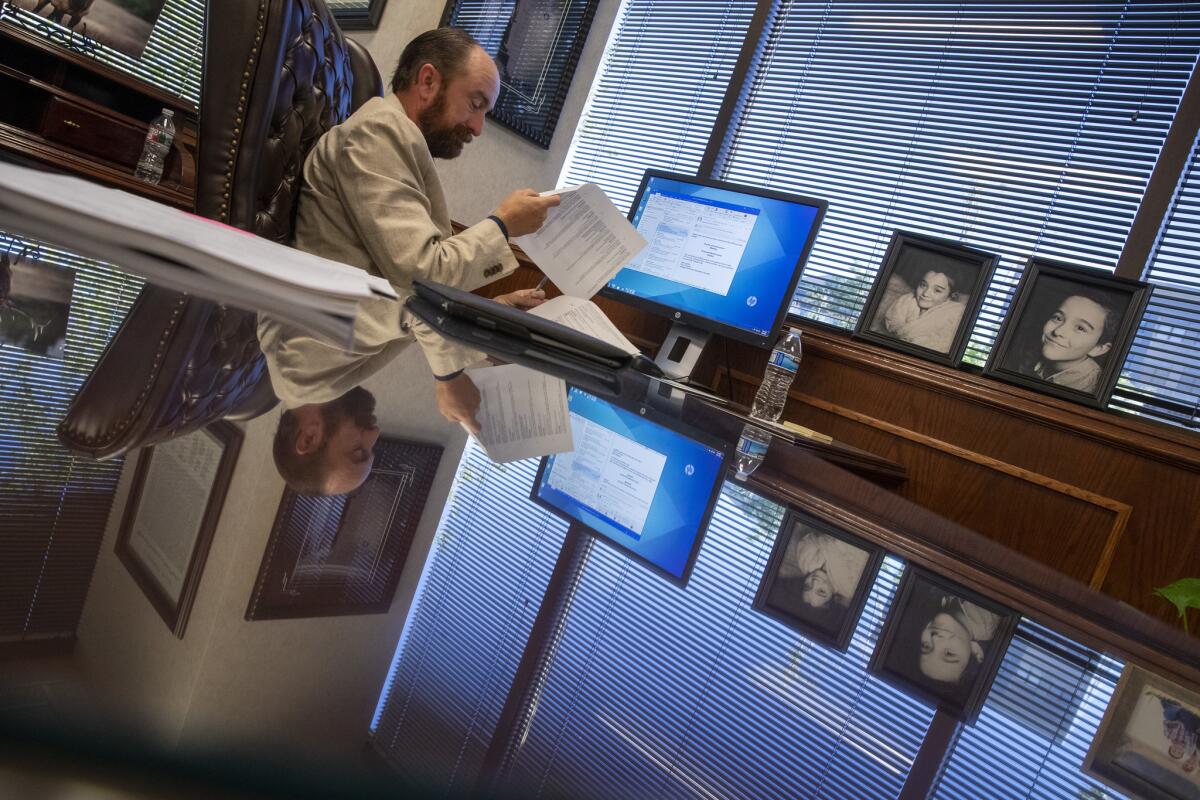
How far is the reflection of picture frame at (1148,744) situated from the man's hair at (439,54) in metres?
2.09

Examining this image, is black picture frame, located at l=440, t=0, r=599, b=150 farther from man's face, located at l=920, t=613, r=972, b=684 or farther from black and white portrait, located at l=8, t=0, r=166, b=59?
man's face, located at l=920, t=613, r=972, b=684

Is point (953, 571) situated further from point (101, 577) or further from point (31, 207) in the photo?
point (31, 207)

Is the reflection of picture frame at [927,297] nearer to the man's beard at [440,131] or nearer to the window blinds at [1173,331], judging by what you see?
the window blinds at [1173,331]

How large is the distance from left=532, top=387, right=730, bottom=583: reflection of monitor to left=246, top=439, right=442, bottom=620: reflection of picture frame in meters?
0.08

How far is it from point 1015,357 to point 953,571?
181cm

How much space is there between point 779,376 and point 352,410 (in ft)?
6.62

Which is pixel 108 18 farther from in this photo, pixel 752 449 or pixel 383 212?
pixel 752 449

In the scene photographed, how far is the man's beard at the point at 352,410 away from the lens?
0.40 m

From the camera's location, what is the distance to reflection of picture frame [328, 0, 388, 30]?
304cm

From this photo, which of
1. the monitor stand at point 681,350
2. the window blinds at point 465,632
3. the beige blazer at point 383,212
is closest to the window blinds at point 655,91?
the monitor stand at point 681,350

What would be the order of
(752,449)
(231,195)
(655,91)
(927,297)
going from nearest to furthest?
1. (752,449)
2. (231,195)
3. (927,297)
4. (655,91)

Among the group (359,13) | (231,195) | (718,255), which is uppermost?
(359,13)

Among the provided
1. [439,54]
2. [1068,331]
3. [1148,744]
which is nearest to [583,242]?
[439,54]

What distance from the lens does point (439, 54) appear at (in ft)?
7.00
